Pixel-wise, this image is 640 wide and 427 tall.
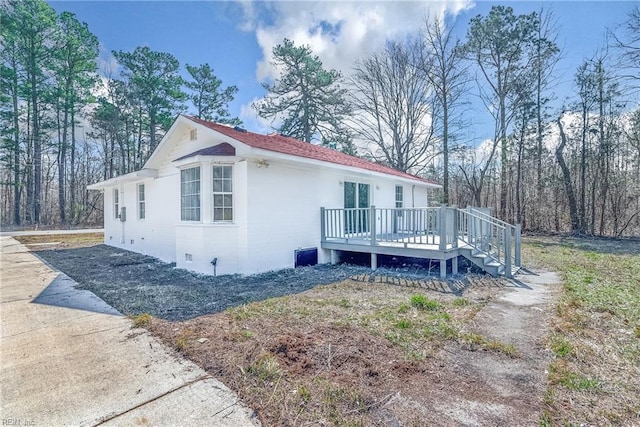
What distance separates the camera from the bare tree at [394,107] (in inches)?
811

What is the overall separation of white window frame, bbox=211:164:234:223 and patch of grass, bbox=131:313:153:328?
318 centimetres

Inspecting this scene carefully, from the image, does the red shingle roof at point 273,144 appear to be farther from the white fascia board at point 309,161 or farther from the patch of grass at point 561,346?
the patch of grass at point 561,346

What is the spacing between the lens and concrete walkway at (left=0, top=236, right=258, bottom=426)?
2.25m

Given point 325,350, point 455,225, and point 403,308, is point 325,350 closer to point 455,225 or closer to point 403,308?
point 403,308

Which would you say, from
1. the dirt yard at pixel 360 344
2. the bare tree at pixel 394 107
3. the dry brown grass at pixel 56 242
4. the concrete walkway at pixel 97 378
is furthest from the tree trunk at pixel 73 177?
the concrete walkway at pixel 97 378

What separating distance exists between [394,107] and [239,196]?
1737cm

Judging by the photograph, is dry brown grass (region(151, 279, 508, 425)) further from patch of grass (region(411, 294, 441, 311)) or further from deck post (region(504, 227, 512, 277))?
deck post (region(504, 227, 512, 277))

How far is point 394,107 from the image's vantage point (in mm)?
21359

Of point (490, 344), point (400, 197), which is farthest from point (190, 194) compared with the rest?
point (400, 197)

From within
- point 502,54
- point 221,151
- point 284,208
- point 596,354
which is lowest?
point 596,354

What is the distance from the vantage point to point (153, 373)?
2.84m

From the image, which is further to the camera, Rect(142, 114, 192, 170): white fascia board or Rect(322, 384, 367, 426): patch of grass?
Rect(142, 114, 192, 170): white fascia board

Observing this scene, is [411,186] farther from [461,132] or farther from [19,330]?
→ [19,330]

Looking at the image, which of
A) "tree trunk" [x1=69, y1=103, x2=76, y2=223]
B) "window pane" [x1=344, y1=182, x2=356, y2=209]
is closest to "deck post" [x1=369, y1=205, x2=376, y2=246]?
"window pane" [x1=344, y1=182, x2=356, y2=209]
